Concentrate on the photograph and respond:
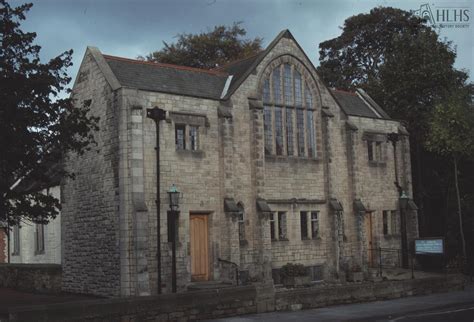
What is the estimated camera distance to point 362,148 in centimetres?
3108

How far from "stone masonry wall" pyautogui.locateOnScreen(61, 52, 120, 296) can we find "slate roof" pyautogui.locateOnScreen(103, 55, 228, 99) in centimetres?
84

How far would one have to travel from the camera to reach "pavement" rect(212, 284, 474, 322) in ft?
53.9

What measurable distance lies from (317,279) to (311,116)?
7632mm

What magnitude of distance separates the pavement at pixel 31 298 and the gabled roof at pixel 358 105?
53.0 feet

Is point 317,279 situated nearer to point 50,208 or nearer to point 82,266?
point 82,266

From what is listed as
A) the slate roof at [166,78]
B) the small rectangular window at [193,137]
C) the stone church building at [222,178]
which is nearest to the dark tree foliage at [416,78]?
the stone church building at [222,178]

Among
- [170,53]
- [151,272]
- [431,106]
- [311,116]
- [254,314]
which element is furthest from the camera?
[170,53]

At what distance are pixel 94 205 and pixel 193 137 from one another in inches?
189

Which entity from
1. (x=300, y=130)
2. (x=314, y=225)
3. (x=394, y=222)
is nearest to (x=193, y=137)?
(x=300, y=130)

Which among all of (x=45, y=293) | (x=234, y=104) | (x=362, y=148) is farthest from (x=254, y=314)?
(x=362, y=148)

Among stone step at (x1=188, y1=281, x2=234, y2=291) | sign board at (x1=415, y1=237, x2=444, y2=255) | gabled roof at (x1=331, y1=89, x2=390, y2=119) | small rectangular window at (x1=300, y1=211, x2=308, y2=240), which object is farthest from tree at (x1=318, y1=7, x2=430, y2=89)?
stone step at (x1=188, y1=281, x2=234, y2=291)

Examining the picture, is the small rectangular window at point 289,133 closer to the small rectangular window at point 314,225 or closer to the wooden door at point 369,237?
the small rectangular window at point 314,225

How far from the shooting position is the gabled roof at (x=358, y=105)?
32.3 metres

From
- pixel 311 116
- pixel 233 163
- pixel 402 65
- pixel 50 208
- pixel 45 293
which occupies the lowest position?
pixel 45 293
